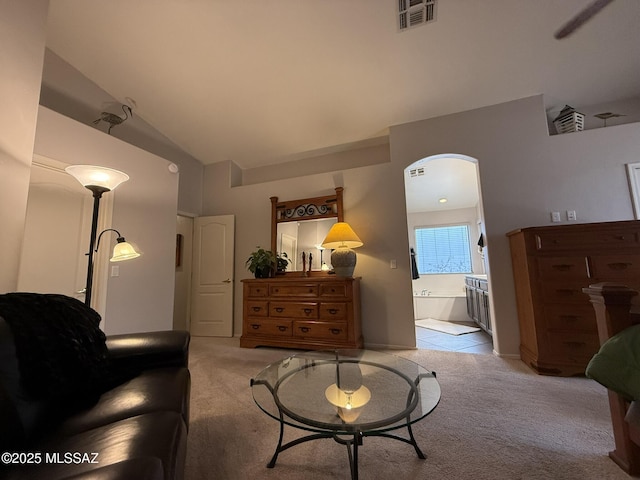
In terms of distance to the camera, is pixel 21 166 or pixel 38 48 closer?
pixel 21 166

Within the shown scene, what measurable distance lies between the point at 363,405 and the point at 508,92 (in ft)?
11.9

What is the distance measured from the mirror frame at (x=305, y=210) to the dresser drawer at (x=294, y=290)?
45cm

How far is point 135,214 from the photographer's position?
296 cm

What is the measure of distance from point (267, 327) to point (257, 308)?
0.29 meters

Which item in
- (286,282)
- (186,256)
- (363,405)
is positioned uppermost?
(186,256)

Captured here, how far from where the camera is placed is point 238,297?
4.13 metres

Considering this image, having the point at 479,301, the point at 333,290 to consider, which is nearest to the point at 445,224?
the point at 479,301

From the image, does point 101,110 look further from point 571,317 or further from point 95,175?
point 571,317

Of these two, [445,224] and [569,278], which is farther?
[445,224]

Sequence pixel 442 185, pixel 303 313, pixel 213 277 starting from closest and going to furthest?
pixel 303 313
pixel 213 277
pixel 442 185

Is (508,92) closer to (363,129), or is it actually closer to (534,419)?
(363,129)

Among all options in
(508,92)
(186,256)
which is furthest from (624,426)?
(186,256)

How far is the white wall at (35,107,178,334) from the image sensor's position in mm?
2470

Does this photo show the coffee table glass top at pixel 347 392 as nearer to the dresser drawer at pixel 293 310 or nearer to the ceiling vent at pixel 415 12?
the dresser drawer at pixel 293 310
